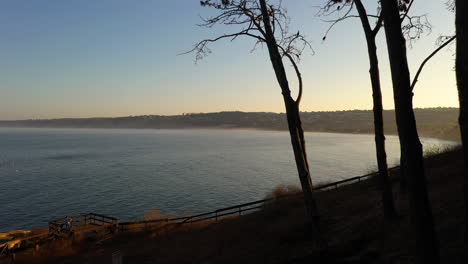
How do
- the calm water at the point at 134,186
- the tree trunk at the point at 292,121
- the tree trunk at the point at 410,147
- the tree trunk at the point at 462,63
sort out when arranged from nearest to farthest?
the tree trunk at the point at 462,63 < the tree trunk at the point at 410,147 < the tree trunk at the point at 292,121 < the calm water at the point at 134,186

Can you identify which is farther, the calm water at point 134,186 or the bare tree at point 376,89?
the calm water at point 134,186

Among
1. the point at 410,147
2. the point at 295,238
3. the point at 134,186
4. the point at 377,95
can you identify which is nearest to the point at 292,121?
the point at 377,95

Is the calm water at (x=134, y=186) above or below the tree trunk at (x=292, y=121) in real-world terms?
→ below

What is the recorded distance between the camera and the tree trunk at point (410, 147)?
19.2 ft

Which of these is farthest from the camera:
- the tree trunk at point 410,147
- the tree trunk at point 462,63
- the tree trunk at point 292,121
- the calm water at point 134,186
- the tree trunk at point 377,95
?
the calm water at point 134,186

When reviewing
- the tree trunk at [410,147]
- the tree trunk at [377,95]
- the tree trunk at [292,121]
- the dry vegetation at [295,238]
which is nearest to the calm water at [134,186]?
the dry vegetation at [295,238]

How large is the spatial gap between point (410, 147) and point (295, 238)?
7307 mm

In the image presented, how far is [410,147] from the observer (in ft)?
19.5

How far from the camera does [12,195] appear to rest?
46.3 m

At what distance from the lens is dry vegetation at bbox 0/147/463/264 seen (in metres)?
8.51

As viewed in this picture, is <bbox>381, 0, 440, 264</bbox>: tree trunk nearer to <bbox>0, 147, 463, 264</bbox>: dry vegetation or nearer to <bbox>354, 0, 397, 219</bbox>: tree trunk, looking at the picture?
<bbox>0, 147, 463, 264</bbox>: dry vegetation

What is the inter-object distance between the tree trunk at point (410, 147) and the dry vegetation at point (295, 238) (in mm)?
966

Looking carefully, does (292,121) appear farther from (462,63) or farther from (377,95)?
(462,63)

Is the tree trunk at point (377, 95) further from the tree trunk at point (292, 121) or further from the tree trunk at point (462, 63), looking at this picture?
the tree trunk at point (462, 63)
